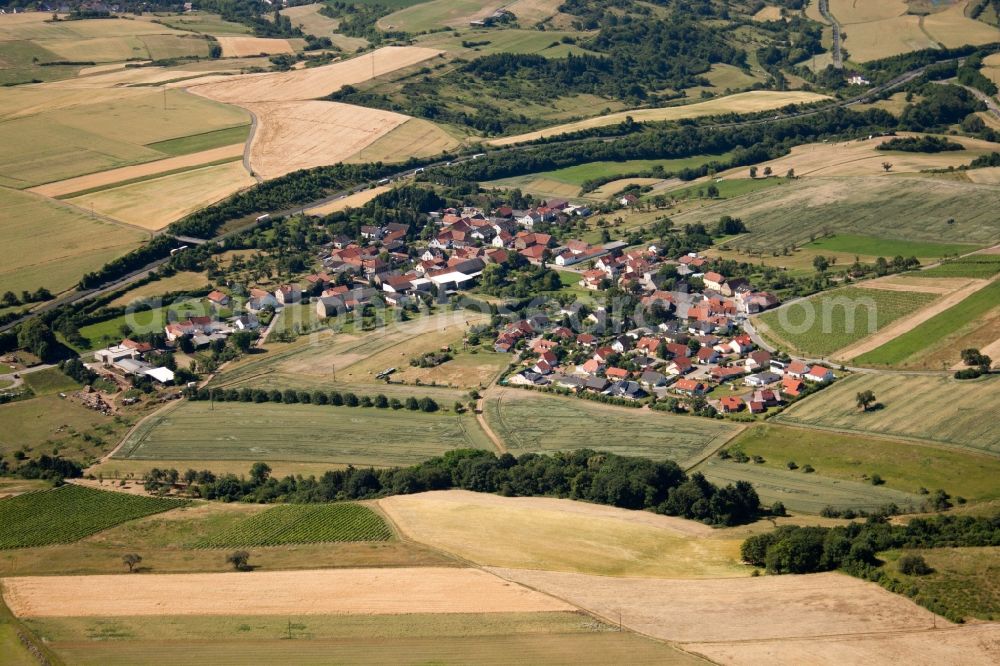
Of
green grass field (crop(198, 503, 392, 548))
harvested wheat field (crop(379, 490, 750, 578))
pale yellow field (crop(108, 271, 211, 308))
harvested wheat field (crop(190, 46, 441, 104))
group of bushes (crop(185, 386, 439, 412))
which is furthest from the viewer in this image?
harvested wheat field (crop(190, 46, 441, 104))

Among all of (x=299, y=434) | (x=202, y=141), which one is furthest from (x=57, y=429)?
(x=202, y=141)

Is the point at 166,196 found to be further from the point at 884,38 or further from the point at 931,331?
the point at 884,38

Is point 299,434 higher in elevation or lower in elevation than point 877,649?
lower

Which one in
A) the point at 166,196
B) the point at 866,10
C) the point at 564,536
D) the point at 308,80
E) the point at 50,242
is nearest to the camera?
the point at 564,536

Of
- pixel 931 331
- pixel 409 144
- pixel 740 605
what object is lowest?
pixel 740 605

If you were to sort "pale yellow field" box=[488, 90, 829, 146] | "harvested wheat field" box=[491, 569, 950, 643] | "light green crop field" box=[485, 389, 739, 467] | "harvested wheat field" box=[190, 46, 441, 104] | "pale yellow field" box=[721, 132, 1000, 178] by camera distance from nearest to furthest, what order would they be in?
"harvested wheat field" box=[491, 569, 950, 643] < "light green crop field" box=[485, 389, 739, 467] < "pale yellow field" box=[721, 132, 1000, 178] < "pale yellow field" box=[488, 90, 829, 146] < "harvested wheat field" box=[190, 46, 441, 104]

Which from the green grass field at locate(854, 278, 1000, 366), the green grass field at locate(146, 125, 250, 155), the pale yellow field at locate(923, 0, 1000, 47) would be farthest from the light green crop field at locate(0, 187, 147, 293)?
the pale yellow field at locate(923, 0, 1000, 47)

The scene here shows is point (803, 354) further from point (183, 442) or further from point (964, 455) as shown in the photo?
point (183, 442)

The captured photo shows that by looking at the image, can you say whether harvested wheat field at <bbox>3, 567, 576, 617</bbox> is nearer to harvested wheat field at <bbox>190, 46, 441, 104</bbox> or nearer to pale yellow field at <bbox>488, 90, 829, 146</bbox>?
pale yellow field at <bbox>488, 90, 829, 146</bbox>
